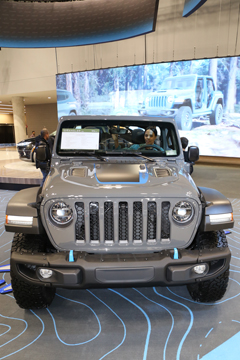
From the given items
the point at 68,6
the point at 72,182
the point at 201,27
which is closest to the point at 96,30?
the point at 68,6

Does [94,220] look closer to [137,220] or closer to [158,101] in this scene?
[137,220]

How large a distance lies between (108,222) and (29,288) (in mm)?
906

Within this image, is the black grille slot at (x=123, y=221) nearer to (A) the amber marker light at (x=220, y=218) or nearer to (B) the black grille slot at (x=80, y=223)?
(B) the black grille slot at (x=80, y=223)

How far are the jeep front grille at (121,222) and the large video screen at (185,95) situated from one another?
29.9 ft

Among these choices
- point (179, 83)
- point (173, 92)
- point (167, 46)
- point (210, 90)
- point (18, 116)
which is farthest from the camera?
point (18, 116)

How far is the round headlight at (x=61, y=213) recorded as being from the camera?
6.48 ft

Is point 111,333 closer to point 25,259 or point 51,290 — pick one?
point 51,290

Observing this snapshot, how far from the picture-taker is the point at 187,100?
10.5 meters

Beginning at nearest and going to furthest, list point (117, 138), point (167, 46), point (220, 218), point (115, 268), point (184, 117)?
point (115, 268), point (220, 218), point (117, 138), point (184, 117), point (167, 46)

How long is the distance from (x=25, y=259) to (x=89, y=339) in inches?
31.7

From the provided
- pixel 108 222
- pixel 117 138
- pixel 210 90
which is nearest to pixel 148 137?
pixel 117 138

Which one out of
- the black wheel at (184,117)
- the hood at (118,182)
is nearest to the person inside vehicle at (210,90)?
the black wheel at (184,117)

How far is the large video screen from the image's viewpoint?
989 centimetres

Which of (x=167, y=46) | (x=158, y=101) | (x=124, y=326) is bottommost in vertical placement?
(x=124, y=326)
